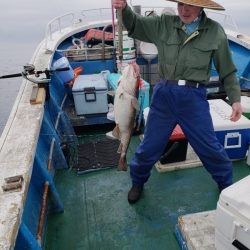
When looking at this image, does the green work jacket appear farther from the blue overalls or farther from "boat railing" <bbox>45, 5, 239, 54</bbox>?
"boat railing" <bbox>45, 5, 239, 54</bbox>

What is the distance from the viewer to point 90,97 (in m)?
4.73

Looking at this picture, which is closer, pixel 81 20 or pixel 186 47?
pixel 186 47

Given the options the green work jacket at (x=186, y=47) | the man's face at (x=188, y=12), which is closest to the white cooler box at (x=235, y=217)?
the green work jacket at (x=186, y=47)

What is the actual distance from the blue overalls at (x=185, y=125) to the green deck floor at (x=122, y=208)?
50 cm

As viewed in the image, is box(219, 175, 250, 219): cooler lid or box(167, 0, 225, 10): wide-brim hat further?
box(167, 0, 225, 10): wide-brim hat

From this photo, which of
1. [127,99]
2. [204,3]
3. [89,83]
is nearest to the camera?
[204,3]

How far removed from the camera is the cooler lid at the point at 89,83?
4.68m

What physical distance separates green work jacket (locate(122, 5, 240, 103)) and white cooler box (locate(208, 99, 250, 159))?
37.6 inches

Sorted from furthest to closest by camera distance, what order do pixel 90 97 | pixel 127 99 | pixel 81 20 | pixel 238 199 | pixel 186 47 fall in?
pixel 81 20 → pixel 90 97 → pixel 127 99 → pixel 186 47 → pixel 238 199

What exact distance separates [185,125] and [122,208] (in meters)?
A: 1.18

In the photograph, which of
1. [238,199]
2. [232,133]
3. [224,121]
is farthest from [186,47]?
[232,133]

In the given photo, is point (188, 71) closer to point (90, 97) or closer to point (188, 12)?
point (188, 12)

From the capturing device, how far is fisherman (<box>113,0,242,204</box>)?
248 centimetres

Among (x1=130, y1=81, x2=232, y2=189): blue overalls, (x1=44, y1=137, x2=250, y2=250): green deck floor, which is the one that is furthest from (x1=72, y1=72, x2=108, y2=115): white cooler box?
(x1=130, y1=81, x2=232, y2=189): blue overalls
